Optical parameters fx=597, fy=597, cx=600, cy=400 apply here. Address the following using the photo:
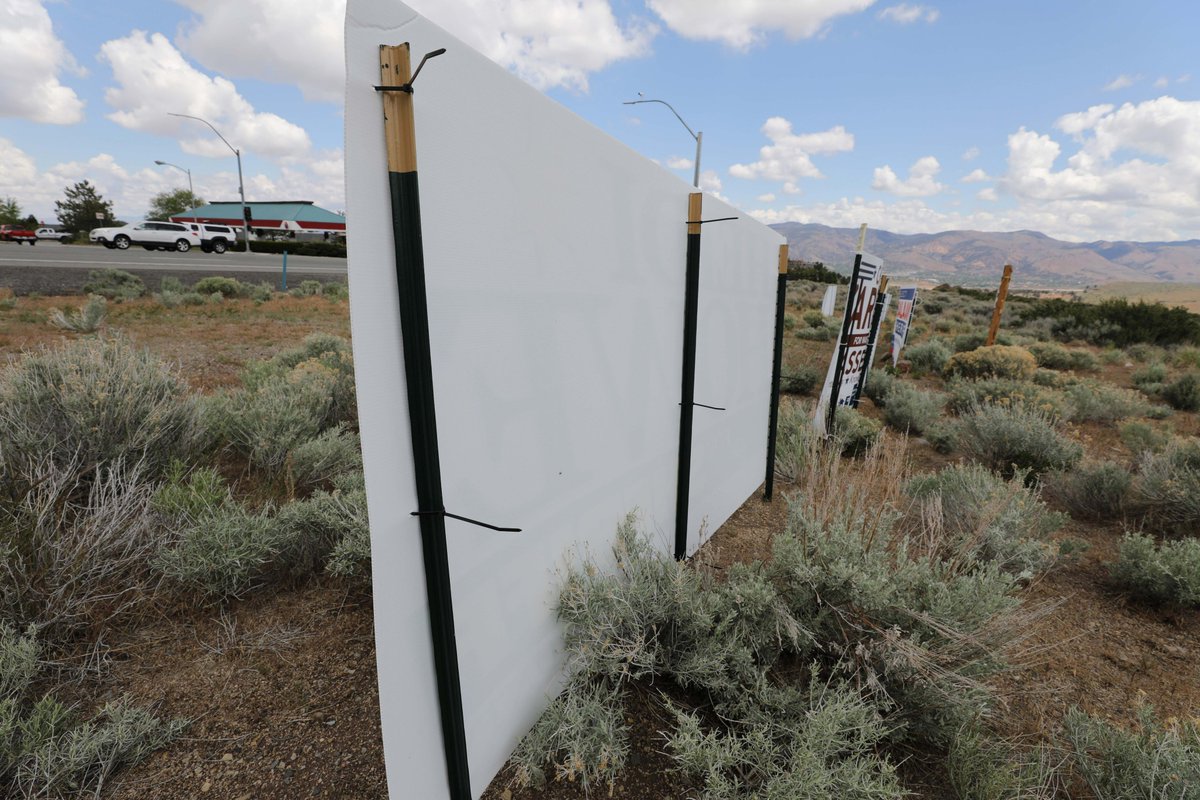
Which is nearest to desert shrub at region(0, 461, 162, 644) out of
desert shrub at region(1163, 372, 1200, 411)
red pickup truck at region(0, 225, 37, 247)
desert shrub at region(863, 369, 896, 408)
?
desert shrub at region(863, 369, 896, 408)

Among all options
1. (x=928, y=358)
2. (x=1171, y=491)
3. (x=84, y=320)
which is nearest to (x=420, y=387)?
(x=1171, y=491)

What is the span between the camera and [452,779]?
1.97 m

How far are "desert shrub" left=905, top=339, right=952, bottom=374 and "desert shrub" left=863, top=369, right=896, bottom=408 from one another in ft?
11.8

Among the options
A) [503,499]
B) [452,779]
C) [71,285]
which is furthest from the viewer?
[71,285]

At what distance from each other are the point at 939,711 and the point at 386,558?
2.29 meters

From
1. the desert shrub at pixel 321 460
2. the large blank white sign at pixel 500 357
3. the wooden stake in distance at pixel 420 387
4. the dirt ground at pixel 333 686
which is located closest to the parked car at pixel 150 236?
the desert shrub at pixel 321 460

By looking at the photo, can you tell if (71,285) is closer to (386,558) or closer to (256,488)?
(256,488)

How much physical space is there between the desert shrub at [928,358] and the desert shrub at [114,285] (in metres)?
19.4

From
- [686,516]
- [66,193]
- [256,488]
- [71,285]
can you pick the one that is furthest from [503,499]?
[66,193]

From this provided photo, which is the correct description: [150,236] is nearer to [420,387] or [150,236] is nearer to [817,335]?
[817,335]

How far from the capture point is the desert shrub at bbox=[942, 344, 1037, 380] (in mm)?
10781

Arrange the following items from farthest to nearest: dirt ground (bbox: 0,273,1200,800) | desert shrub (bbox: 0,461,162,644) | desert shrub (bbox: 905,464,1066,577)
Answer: desert shrub (bbox: 905,464,1066,577)
desert shrub (bbox: 0,461,162,644)
dirt ground (bbox: 0,273,1200,800)

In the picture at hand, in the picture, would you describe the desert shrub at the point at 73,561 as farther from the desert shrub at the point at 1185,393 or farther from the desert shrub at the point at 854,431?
the desert shrub at the point at 1185,393

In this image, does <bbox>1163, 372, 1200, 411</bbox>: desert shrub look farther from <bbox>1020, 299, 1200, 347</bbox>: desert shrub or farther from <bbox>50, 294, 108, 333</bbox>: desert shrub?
<bbox>50, 294, 108, 333</bbox>: desert shrub
